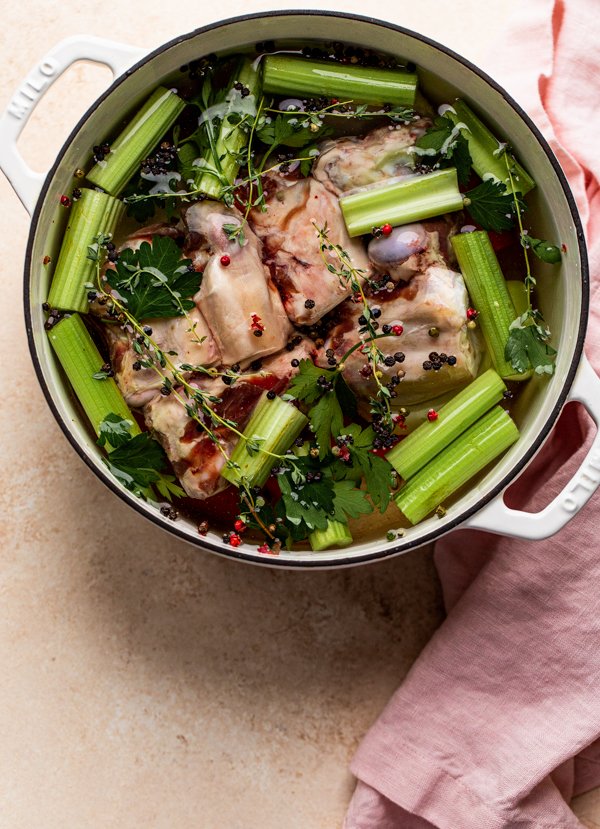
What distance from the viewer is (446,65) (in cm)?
179

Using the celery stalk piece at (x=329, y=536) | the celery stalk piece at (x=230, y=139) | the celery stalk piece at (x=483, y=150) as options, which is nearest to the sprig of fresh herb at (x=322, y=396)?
the celery stalk piece at (x=329, y=536)

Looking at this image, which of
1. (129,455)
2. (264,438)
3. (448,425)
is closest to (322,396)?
(264,438)

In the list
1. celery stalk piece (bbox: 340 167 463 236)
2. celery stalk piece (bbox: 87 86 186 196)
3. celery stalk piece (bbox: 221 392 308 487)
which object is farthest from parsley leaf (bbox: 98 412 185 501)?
celery stalk piece (bbox: 340 167 463 236)

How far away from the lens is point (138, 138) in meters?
1.83

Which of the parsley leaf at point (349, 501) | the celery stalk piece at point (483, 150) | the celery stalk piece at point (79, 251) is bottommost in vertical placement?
the parsley leaf at point (349, 501)

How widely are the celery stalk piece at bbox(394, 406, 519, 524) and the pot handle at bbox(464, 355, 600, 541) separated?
0.16 meters

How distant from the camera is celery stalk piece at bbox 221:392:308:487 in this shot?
181 cm

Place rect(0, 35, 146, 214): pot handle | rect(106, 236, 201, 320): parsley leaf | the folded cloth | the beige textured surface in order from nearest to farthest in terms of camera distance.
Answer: rect(0, 35, 146, 214): pot handle, rect(106, 236, 201, 320): parsley leaf, the folded cloth, the beige textured surface

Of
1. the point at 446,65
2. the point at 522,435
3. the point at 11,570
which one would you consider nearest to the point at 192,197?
the point at 446,65

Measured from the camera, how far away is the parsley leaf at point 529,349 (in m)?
1.83

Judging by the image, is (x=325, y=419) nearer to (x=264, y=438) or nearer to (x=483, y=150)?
(x=264, y=438)

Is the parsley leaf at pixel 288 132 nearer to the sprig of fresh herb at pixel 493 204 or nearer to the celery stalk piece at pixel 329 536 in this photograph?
the sprig of fresh herb at pixel 493 204

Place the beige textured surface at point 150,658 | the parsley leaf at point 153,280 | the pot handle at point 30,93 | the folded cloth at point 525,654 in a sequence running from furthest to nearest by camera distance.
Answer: the beige textured surface at point 150,658 → the folded cloth at point 525,654 → the parsley leaf at point 153,280 → the pot handle at point 30,93

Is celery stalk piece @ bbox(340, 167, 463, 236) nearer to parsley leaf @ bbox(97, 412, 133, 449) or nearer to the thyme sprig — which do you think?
the thyme sprig
